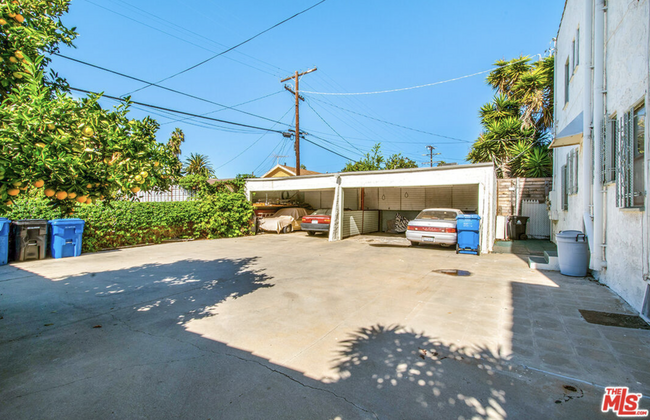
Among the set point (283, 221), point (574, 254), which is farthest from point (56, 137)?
point (283, 221)

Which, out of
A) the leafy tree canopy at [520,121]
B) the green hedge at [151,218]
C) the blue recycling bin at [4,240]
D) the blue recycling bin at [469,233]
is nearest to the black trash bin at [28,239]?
the blue recycling bin at [4,240]

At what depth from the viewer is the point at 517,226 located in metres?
13.8

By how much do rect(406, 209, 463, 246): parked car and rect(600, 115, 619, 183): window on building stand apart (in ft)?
15.6

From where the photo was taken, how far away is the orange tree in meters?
2.56

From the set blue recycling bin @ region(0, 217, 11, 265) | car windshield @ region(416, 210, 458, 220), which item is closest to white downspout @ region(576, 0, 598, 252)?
car windshield @ region(416, 210, 458, 220)

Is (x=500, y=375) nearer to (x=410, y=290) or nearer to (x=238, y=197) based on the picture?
(x=410, y=290)

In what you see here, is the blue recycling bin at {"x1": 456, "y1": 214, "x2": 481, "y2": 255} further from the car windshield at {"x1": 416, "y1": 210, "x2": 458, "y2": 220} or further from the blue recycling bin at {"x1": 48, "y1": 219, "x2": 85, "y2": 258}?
the blue recycling bin at {"x1": 48, "y1": 219, "x2": 85, "y2": 258}

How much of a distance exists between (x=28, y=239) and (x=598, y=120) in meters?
13.4

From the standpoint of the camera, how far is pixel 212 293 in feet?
17.5

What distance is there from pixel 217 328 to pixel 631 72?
278 inches

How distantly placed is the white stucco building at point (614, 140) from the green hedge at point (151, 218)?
9.65 metres

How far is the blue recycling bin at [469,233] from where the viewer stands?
9609 mm

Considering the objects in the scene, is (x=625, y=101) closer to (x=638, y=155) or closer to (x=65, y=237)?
(x=638, y=155)

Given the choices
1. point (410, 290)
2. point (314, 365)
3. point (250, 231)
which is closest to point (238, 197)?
point (250, 231)
